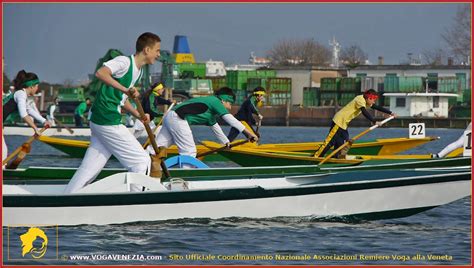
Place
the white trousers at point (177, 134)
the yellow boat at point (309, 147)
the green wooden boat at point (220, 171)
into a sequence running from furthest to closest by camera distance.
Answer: the yellow boat at point (309, 147) → the white trousers at point (177, 134) → the green wooden boat at point (220, 171)

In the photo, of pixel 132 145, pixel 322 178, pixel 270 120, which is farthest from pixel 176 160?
pixel 270 120

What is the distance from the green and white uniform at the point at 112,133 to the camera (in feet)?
42.4

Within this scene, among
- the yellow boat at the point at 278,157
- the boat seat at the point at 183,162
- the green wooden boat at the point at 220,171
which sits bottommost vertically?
the yellow boat at the point at 278,157

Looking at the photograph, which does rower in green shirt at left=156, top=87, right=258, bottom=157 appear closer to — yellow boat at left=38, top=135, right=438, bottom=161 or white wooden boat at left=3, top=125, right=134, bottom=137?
yellow boat at left=38, top=135, right=438, bottom=161

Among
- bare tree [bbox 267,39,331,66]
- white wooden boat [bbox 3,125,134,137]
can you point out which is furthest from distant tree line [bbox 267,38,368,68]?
white wooden boat [bbox 3,125,134,137]

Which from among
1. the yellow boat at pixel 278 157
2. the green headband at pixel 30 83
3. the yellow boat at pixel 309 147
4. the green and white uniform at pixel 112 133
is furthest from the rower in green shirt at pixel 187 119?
the yellow boat at pixel 309 147

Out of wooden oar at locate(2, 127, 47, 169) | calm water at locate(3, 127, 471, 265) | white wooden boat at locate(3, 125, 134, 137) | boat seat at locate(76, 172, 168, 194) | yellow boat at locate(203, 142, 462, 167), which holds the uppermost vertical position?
wooden oar at locate(2, 127, 47, 169)

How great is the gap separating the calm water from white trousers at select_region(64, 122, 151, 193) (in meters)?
0.67

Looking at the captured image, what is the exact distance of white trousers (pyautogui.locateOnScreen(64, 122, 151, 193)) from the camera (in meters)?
13.2

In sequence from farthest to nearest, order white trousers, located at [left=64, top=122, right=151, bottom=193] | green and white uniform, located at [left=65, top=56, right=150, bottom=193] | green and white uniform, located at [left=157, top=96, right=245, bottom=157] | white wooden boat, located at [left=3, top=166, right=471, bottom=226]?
green and white uniform, located at [left=157, top=96, right=245, bottom=157] → white wooden boat, located at [left=3, top=166, right=471, bottom=226] → white trousers, located at [left=64, top=122, right=151, bottom=193] → green and white uniform, located at [left=65, top=56, right=150, bottom=193]

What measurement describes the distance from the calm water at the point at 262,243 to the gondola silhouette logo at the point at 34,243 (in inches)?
4.7

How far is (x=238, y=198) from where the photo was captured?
14289 mm

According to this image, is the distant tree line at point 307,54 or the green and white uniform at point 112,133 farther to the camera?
the distant tree line at point 307,54

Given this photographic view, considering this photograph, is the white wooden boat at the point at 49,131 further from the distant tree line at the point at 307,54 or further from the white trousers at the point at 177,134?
the distant tree line at the point at 307,54
